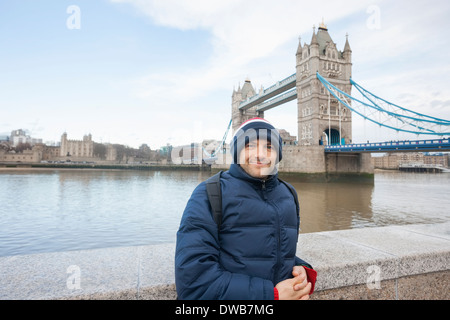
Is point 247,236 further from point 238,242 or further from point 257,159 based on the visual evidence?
point 257,159

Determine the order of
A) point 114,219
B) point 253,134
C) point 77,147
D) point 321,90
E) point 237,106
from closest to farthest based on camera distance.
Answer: point 253,134 → point 114,219 → point 321,90 → point 237,106 → point 77,147

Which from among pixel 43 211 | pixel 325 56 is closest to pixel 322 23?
pixel 325 56

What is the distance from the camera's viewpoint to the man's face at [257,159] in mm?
1098

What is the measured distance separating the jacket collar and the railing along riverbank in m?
0.50

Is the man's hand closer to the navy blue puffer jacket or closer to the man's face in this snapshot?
the navy blue puffer jacket

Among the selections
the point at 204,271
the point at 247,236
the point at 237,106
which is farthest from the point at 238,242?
the point at 237,106

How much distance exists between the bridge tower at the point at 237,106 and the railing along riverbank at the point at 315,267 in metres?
42.3

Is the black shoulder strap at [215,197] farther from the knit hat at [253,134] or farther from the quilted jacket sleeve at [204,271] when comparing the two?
the knit hat at [253,134]

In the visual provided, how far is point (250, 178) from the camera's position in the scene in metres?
1.08

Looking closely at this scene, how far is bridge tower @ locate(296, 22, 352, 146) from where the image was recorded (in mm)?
26031

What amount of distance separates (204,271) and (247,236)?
199 mm

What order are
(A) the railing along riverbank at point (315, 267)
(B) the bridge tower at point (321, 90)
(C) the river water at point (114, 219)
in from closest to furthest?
1. (A) the railing along riverbank at point (315, 267)
2. (C) the river water at point (114, 219)
3. (B) the bridge tower at point (321, 90)

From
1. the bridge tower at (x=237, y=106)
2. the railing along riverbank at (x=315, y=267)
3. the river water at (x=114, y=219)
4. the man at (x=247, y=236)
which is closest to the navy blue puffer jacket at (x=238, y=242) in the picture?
the man at (x=247, y=236)
